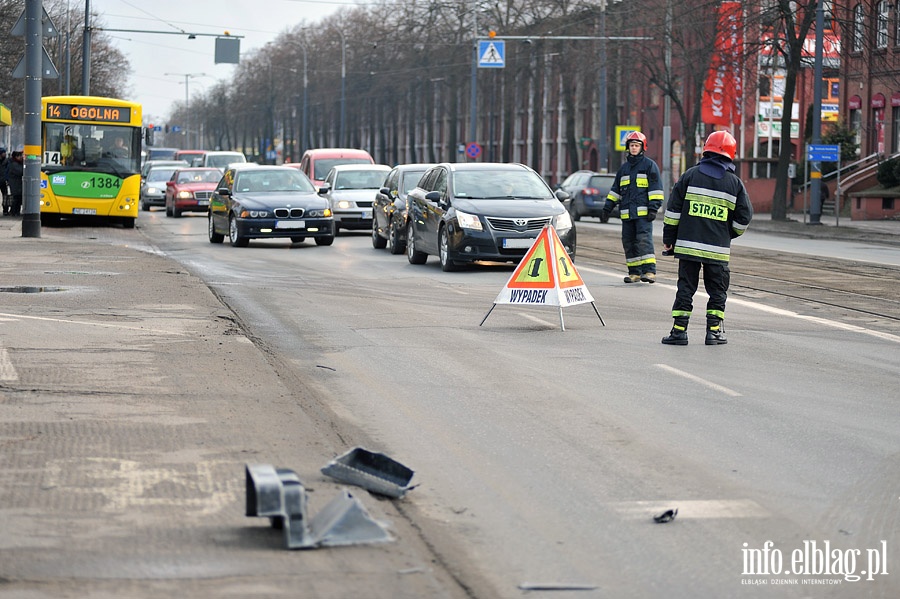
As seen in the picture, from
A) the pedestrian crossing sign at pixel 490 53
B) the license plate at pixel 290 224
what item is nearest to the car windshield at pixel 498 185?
the license plate at pixel 290 224

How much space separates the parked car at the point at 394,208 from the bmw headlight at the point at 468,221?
13.0 feet

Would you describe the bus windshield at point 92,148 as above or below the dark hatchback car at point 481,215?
above

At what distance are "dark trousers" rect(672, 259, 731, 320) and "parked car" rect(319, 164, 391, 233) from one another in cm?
1974

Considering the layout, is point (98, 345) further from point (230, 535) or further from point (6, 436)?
point (230, 535)

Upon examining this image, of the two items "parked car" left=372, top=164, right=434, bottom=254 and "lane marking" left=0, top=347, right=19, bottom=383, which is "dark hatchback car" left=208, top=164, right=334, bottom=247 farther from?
"lane marking" left=0, top=347, right=19, bottom=383

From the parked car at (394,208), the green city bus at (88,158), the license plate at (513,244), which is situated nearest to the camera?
the license plate at (513,244)

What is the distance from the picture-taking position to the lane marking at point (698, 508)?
6.15 meters

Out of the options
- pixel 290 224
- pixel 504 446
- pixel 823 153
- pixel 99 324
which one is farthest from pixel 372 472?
pixel 823 153

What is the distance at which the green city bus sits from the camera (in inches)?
1314

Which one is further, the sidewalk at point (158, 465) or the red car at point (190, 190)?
the red car at point (190, 190)

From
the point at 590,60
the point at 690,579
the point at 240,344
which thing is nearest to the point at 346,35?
the point at 590,60

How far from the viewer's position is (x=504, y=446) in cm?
770

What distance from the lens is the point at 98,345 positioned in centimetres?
1125

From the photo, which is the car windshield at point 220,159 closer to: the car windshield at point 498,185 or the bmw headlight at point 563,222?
the car windshield at point 498,185
